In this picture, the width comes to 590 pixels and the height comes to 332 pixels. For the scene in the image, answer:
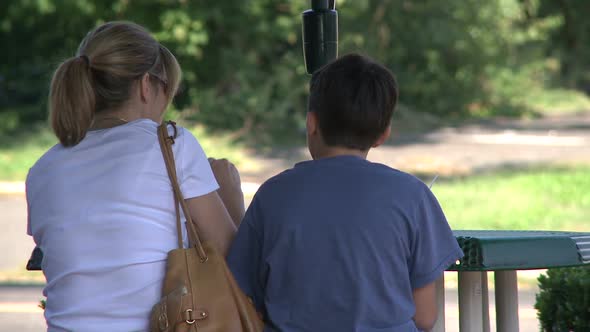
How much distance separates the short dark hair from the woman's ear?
43cm

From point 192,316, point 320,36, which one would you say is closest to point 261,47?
point 320,36

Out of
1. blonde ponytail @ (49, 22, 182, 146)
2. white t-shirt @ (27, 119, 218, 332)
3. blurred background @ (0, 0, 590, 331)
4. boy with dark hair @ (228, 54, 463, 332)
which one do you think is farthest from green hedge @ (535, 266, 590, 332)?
blurred background @ (0, 0, 590, 331)

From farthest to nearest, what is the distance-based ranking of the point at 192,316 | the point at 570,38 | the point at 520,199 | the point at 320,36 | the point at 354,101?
the point at 570,38
the point at 520,199
the point at 320,36
the point at 354,101
the point at 192,316

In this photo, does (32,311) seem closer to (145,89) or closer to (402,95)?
(145,89)

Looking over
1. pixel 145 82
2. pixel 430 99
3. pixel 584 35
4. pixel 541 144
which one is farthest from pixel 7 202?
pixel 584 35

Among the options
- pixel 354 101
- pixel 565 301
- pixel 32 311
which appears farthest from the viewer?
pixel 32 311

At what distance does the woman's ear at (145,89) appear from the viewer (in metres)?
2.60

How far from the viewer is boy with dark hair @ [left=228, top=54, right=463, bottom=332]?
239 centimetres

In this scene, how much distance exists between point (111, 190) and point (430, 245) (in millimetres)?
774

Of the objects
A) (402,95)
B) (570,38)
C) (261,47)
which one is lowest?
(402,95)

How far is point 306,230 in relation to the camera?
2426mm

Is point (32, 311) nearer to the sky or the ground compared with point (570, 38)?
nearer to the ground

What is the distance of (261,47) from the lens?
67.5ft

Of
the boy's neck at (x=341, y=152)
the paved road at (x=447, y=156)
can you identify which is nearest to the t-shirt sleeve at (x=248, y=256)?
the boy's neck at (x=341, y=152)
